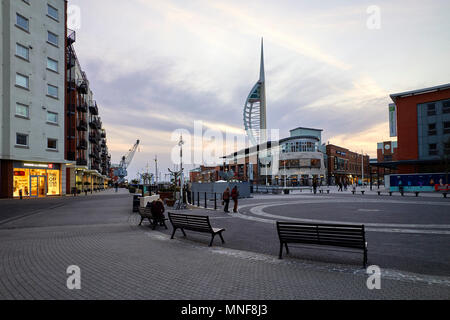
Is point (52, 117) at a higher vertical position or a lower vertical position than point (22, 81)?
lower

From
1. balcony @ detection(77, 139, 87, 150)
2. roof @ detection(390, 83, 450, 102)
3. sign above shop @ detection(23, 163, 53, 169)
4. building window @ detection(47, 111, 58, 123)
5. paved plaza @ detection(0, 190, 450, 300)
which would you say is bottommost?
paved plaza @ detection(0, 190, 450, 300)

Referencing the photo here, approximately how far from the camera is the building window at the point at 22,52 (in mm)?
31219

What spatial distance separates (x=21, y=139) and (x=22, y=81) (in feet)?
22.4

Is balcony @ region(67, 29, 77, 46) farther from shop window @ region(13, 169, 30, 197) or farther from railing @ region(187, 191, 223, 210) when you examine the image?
railing @ region(187, 191, 223, 210)

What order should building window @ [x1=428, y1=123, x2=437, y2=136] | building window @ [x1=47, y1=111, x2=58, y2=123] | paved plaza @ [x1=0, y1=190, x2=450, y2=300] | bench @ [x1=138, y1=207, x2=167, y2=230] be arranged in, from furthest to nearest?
1. building window @ [x1=428, y1=123, x2=437, y2=136]
2. building window @ [x1=47, y1=111, x2=58, y2=123]
3. bench @ [x1=138, y1=207, x2=167, y2=230]
4. paved plaza @ [x1=0, y1=190, x2=450, y2=300]

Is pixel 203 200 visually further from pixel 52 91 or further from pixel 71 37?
pixel 71 37

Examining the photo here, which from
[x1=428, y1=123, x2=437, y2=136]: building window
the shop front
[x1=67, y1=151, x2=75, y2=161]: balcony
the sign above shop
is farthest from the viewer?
[x1=428, y1=123, x2=437, y2=136]: building window

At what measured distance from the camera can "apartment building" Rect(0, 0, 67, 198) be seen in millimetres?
29984

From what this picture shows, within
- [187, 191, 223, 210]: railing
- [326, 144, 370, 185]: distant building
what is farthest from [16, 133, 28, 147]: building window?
[326, 144, 370, 185]: distant building

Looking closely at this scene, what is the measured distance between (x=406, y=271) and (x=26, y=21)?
43.3m

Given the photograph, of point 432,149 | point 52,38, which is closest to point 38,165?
point 52,38

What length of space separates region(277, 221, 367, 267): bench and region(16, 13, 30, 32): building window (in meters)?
39.6

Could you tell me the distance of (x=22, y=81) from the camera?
104ft

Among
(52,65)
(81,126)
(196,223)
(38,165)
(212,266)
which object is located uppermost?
(52,65)
